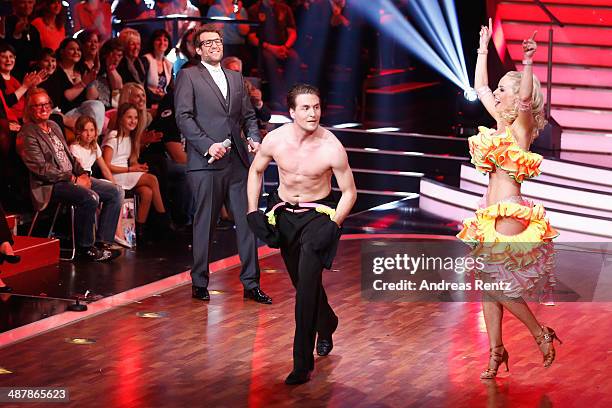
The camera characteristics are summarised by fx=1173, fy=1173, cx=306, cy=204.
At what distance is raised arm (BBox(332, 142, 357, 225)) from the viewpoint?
16.8 feet

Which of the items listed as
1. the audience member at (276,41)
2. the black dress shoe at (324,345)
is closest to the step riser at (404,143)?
the audience member at (276,41)

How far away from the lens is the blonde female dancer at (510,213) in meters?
5.07

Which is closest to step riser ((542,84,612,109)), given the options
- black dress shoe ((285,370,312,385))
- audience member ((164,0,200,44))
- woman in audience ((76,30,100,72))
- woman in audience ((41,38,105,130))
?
audience member ((164,0,200,44))

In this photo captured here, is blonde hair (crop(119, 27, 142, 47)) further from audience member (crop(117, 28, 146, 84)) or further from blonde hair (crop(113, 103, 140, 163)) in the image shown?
blonde hair (crop(113, 103, 140, 163))

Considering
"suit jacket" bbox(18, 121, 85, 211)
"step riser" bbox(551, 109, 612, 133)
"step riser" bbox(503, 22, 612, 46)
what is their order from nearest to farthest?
1. "suit jacket" bbox(18, 121, 85, 211)
2. "step riser" bbox(551, 109, 612, 133)
3. "step riser" bbox(503, 22, 612, 46)

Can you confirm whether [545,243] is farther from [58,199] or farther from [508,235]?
[58,199]

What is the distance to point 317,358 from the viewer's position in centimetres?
554

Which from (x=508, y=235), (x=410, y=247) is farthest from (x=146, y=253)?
(x=508, y=235)

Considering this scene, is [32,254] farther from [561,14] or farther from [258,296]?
[561,14]

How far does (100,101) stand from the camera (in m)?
8.59

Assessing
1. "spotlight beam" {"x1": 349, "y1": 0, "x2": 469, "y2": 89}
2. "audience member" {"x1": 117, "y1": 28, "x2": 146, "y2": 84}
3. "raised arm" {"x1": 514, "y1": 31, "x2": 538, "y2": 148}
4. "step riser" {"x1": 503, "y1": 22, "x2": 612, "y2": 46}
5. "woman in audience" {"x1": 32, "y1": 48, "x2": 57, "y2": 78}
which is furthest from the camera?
"spotlight beam" {"x1": 349, "y1": 0, "x2": 469, "y2": 89}

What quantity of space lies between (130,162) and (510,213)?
4066 mm

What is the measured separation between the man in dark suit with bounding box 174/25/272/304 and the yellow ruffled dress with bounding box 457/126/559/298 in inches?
71.9

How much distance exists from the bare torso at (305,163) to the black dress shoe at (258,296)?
4.84 feet
